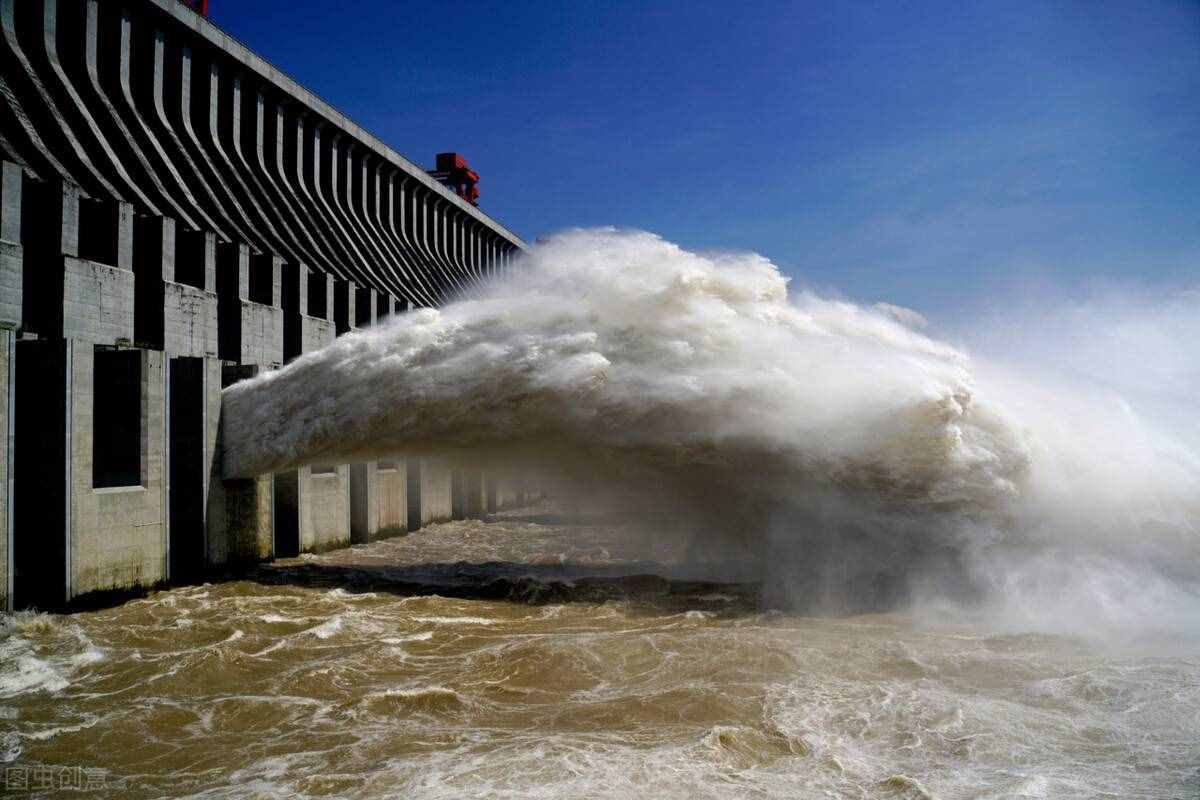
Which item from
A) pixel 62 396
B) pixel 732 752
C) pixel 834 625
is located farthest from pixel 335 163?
pixel 732 752

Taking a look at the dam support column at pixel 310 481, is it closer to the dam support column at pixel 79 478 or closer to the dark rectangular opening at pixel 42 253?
the dam support column at pixel 79 478

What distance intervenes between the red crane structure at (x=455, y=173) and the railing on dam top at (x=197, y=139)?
15073 millimetres

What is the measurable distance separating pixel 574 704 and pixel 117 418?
11300mm

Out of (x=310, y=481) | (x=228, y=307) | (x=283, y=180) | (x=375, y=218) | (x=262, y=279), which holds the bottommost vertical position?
(x=310, y=481)

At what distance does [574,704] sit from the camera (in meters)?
9.57

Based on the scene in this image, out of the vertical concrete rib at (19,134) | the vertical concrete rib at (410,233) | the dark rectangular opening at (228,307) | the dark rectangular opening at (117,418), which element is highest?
the vertical concrete rib at (410,233)

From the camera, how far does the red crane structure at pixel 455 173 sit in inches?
2290

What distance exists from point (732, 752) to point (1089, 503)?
9896 millimetres

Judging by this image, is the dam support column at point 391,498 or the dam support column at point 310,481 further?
the dam support column at point 391,498

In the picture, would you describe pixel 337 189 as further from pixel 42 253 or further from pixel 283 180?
pixel 42 253

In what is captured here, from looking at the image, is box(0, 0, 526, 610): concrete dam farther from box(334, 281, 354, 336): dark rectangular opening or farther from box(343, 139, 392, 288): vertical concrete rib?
box(343, 139, 392, 288): vertical concrete rib

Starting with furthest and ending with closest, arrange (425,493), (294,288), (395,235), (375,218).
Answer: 1. (395,235)
2. (375,218)
3. (425,493)
4. (294,288)

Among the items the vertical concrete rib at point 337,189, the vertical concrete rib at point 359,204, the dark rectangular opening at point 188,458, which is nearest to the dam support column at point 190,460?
the dark rectangular opening at point 188,458

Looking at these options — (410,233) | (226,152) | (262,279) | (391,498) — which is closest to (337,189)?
(410,233)
